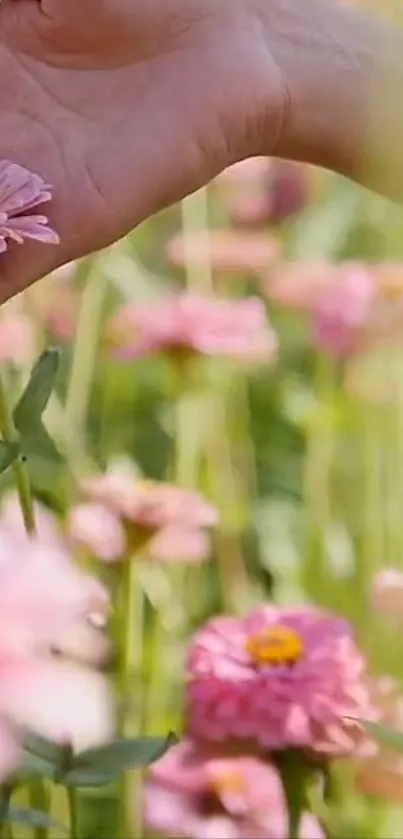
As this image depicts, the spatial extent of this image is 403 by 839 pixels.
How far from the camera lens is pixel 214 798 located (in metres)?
0.40

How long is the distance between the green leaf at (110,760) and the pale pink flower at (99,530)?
3.5 inches

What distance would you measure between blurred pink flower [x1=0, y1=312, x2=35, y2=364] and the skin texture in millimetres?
116

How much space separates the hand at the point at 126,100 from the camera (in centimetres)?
38

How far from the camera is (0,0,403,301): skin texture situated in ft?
1.27

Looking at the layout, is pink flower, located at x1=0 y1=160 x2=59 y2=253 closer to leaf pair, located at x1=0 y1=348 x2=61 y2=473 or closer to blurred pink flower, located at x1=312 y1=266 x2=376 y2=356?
leaf pair, located at x1=0 y1=348 x2=61 y2=473

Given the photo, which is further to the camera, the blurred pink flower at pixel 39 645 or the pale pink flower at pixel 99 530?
the pale pink flower at pixel 99 530

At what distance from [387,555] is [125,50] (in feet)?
0.61

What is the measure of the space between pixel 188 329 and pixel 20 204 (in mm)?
257

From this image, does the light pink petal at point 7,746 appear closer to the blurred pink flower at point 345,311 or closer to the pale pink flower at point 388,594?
the pale pink flower at point 388,594

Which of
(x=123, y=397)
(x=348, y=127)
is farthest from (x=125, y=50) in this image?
(x=123, y=397)

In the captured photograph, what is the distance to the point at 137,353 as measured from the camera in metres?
0.55

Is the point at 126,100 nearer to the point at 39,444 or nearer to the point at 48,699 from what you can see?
the point at 39,444

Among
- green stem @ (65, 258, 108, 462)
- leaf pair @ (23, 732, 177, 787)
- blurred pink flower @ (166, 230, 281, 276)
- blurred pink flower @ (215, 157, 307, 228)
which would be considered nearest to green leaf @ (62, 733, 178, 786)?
leaf pair @ (23, 732, 177, 787)

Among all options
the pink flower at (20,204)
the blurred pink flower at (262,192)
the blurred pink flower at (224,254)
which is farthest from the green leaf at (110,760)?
the blurred pink flower at (262,192)
